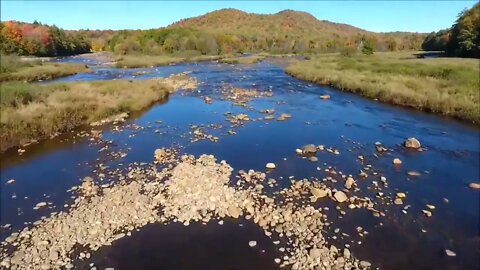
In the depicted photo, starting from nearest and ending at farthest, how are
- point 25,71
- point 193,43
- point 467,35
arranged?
point 25,71, point 467,35, point 193,43

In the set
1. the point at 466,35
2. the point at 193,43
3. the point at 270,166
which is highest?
the point at 466,35

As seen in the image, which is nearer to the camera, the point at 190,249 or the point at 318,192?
the point at 190,249

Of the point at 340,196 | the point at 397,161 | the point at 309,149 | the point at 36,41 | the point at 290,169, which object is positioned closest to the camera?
the point at 340,196

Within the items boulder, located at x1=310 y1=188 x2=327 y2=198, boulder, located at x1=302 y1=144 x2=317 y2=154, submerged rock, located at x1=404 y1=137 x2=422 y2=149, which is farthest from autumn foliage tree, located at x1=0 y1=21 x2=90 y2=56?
boulder, located at x1=310 y1=188 x2=327 y2=198

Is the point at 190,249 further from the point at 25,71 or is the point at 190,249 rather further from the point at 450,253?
the point at 25,71

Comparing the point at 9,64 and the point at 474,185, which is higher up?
the point at 474,185

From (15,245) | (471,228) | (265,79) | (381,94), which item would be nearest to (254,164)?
(471,228)

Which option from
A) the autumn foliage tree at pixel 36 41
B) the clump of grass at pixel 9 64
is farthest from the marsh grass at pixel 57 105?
the autumn foliage tree at pixel 36 41

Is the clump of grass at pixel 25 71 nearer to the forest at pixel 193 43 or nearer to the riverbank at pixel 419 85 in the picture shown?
the forest at pixel 193 43

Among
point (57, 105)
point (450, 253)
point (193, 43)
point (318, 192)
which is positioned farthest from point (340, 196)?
point (193, 43)
